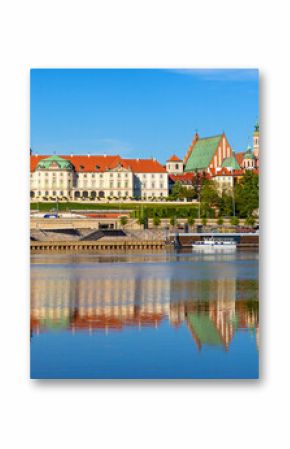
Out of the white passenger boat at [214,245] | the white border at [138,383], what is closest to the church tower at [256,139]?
the white border at [138,383]

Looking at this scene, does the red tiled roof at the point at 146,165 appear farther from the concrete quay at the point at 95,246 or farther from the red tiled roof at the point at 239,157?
the concrete quay at the point at 95,246

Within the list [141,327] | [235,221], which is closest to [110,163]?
[235,221]

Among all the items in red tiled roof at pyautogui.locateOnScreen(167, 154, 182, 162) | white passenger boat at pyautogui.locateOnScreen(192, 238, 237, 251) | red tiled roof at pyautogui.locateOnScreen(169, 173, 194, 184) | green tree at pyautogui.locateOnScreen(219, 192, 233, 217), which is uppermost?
red tiled roof at pyautogui.locateOnScreen(167, 154, 182, 162)

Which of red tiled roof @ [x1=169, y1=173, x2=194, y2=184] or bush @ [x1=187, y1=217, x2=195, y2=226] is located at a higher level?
red tiled roof @ [x1=169, y1=173, x2=194, y2=184]

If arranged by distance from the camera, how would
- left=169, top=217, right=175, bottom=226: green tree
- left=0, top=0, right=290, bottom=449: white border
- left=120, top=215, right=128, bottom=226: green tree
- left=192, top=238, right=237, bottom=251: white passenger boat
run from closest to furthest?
left=0, top=0, right=290, bottom=449: white border → left=120, top=215, right=128, bottom=226: green tree → left=169, top=217, right=175, bottom=226: green tree → left=192, top=238, right=237, bottom=251: white passenger boat

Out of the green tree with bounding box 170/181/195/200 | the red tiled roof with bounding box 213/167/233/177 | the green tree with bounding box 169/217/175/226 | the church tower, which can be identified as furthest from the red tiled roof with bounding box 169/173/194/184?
the church tower

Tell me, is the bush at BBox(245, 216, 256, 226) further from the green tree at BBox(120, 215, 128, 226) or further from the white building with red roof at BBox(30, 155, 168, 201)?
the green tree at BBox(120, 215, 128, 226)

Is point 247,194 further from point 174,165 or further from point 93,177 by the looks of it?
point 93,177
